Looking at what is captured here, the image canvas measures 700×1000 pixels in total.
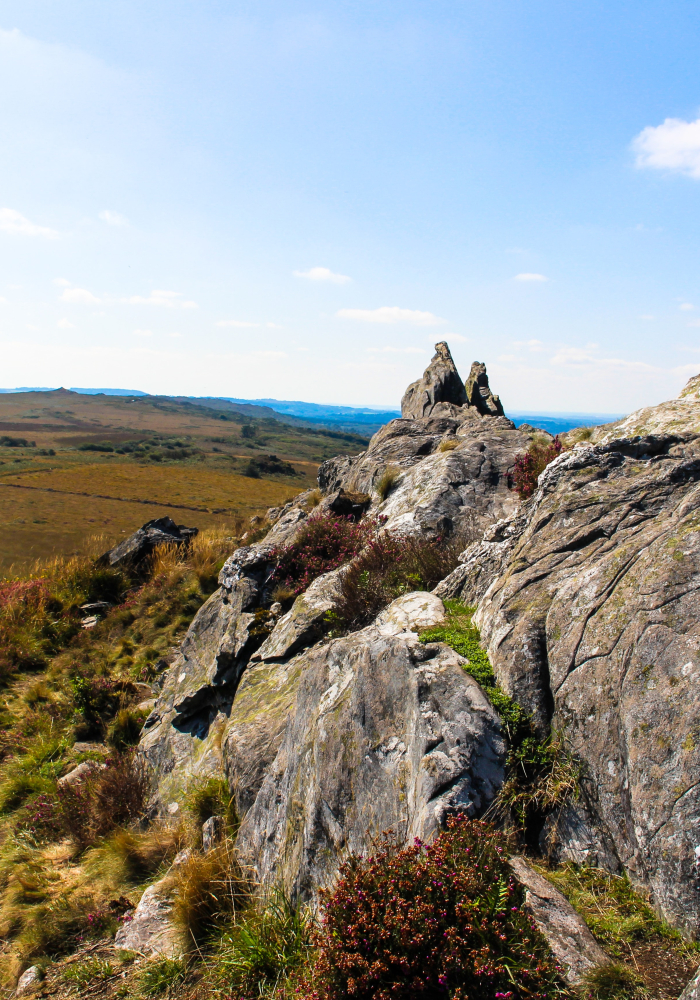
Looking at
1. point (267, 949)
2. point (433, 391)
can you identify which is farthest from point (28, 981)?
point (433, 391)

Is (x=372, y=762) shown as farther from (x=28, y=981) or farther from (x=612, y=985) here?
(x=28, y=981)

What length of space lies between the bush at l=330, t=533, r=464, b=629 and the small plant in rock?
444 cm

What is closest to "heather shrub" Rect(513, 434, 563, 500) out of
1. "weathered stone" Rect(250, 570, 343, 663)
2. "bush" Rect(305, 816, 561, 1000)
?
"weathered stone" Rect(250, 570, 343, 663)

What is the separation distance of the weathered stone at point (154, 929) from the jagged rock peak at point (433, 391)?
19.6 metres

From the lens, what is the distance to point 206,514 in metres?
38.5

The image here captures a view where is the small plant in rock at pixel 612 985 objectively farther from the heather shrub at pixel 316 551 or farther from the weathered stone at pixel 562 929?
the heather shrub at pixel 316 551

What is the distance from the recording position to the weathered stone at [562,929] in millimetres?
2924

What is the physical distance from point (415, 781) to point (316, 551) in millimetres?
6638

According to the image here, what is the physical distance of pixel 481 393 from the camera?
3170 cm

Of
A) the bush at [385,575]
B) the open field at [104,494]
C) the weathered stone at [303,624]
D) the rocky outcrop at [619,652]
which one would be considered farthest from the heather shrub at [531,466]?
the open field at [104,494]

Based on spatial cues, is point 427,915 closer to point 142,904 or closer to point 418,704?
point 418,704

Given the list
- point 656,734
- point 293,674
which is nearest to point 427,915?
point 656,734

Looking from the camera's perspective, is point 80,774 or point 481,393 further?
point 481,393

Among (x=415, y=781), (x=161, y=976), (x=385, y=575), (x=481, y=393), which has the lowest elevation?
(x=161, y=976)
